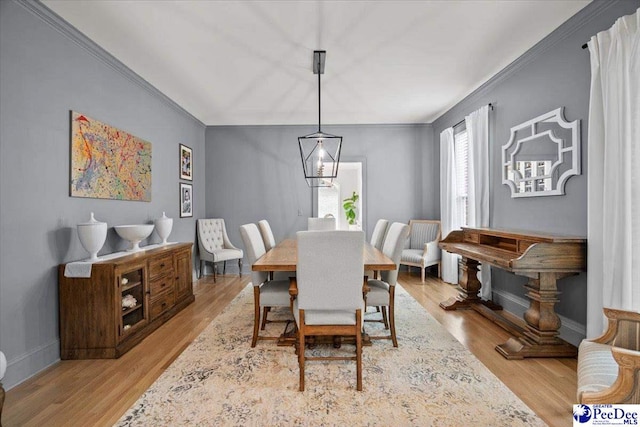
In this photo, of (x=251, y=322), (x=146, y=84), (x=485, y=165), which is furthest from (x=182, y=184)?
(x=485, y=165)

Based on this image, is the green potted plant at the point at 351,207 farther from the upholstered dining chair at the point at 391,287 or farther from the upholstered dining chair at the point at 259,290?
the upholstered dining chair at the point at 259,290

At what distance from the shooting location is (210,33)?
270cm

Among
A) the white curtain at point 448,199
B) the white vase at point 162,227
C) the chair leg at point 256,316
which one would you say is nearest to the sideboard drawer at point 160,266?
the white vase at point 162,227

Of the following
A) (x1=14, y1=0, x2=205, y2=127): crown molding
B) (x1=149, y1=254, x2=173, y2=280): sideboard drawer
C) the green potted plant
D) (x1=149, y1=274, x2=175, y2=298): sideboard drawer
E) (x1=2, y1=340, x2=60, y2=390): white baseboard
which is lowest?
(x1=2, y1=340, x2=60, y2=390): white baseboard

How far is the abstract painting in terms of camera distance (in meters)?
2.68

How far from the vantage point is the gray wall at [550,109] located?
2500 mm

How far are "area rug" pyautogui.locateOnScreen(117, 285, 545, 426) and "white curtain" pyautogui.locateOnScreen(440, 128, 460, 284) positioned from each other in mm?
2196

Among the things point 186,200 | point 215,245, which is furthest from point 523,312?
point 186,200

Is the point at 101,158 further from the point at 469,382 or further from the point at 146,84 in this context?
the point at 469,382

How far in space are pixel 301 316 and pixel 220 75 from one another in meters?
2.86

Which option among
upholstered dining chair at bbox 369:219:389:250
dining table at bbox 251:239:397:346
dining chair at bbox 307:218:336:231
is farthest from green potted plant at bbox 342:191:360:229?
dining table at bbox 251:239:397:346

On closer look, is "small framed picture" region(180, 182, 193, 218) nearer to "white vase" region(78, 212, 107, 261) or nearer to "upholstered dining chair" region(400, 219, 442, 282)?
"white vase" region(78, 212, 107, 261)

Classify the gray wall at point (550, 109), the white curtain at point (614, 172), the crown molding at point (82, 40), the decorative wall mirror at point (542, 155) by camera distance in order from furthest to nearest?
the decorative wall mirror at point (542, 155) → the gray wall at point (550, 109) → the crown molding at point (82, 40) → the white curtain at point (614, 172)

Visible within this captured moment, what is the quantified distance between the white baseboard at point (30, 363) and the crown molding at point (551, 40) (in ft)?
15.6
